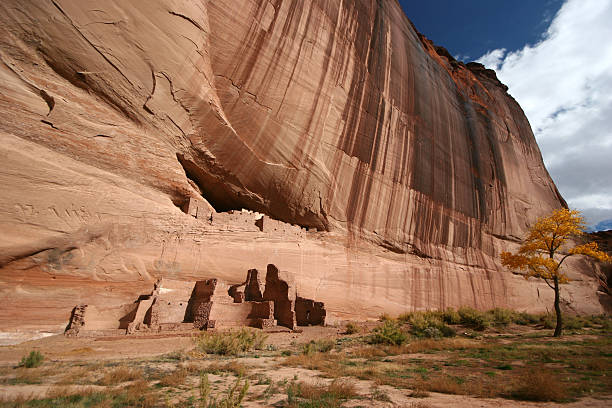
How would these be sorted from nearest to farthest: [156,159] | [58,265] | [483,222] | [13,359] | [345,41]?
[13,359]
[58,265]
[156,159]
[345,41]
[483,222]

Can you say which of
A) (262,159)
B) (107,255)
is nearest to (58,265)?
(107,255)

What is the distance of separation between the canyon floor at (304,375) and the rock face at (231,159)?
2645mm

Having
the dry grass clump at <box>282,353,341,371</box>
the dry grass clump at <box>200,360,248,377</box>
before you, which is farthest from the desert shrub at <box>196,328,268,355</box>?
the dry grass clump at <box>200,360,248,377</box>

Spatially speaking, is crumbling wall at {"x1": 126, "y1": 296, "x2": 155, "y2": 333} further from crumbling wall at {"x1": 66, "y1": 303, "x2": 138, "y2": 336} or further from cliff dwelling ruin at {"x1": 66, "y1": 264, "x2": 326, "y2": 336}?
crumbling wall at {"x1": 66, "y1": 303, "x2": 138, "y2": 336}

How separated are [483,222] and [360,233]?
1215 cm

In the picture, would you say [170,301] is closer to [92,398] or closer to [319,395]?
[92,398]

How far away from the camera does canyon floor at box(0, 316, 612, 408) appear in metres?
3.76

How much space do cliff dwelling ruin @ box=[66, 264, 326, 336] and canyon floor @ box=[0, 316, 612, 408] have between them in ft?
2.58

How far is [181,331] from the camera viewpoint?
31.0 feet

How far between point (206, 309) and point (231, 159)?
5677 mm

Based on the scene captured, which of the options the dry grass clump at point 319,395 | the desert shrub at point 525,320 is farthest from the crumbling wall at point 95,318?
the desert shrub at point 525,320

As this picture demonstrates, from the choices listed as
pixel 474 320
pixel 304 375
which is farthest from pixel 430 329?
pixel 304 375

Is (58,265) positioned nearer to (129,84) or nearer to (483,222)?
(129,84)

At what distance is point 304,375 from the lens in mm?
5398
